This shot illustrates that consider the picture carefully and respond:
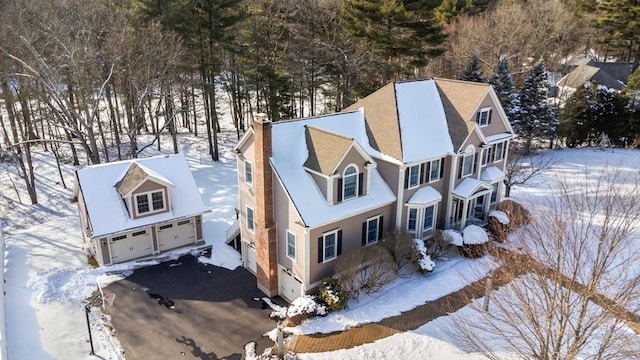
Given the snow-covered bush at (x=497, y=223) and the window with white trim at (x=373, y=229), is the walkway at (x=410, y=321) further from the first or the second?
the snow-covered bush at (x=497, y=223)

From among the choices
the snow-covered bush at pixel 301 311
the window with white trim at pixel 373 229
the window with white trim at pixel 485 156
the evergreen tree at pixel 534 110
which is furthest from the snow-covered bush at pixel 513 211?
the evergreen tree at pixel 534 110

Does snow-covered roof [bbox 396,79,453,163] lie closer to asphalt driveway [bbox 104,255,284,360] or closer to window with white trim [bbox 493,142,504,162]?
window with white trim [bbox 493,142,504,162]

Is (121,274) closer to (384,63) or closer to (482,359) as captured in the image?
(482,359)

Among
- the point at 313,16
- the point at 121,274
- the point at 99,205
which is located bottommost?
the point at 121,274

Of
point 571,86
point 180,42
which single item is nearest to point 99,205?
point 180,42

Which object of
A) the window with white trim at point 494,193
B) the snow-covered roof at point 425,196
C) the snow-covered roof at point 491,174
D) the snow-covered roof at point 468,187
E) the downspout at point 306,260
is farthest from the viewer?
the window with white trim at point 494,193

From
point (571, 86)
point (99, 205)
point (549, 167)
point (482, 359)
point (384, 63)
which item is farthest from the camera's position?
point (571, 86)
